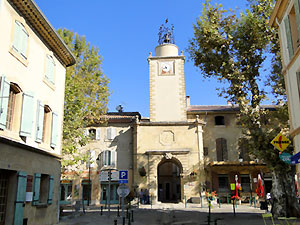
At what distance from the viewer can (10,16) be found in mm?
10562

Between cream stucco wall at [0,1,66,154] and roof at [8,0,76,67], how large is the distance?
0.86 feet

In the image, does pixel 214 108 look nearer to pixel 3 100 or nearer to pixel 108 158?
pixel 108 158

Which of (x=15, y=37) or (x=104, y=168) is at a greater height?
(x=15, y=37)

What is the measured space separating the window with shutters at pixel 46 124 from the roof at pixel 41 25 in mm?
3048

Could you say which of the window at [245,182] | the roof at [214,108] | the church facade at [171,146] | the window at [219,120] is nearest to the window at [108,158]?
the church facade at [171,146]

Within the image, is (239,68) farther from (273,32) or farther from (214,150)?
(214,150)

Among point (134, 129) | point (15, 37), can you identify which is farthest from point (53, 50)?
point (134, 129)

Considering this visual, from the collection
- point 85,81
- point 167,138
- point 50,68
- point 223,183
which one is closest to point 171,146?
point 167,138

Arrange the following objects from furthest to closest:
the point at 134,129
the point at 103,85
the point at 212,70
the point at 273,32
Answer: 1. the point at 134,129
2. the point at 103,85
3. the point at 212,70
4. the point at 273,32

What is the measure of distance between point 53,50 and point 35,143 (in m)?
4.95

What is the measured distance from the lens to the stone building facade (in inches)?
406

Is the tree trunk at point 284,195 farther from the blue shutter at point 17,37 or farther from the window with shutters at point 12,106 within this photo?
the blue shutter at point 17,37

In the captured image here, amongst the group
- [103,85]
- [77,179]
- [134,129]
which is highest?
Result: [103,85]

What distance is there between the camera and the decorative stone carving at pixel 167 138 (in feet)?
98.4
